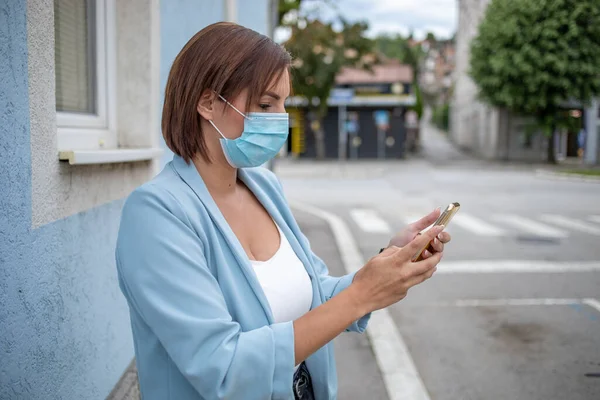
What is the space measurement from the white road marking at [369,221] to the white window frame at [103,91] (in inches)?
310

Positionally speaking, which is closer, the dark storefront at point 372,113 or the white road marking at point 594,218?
the white road marking at point 594,218

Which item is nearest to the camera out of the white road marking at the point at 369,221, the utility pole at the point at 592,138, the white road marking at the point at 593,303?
the white road marking at the point at 593,303

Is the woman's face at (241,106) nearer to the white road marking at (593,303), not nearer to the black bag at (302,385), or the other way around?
the black bag at (302,385)

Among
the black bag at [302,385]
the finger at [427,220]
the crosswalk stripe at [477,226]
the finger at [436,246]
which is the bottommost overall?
the crosswalk stripe at [477,226]

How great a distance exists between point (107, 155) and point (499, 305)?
455cm

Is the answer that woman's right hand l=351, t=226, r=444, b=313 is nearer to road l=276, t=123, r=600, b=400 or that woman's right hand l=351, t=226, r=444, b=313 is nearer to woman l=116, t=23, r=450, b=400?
woman l=116, t=23, r=450, b=400

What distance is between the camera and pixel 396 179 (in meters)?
24.2

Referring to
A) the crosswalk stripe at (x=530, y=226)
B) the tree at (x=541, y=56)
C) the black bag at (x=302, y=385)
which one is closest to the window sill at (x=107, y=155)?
the black bag at (x=302, y=385)

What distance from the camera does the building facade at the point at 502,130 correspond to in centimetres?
3372

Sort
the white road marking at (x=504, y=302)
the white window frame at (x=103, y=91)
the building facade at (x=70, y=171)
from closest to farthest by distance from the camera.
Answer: the building facade at (x=70, y=171) < the white window frame at (x=103, y=91) < the white road marking at (x=504, y=302)

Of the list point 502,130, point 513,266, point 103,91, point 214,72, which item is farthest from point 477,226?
point 502,130

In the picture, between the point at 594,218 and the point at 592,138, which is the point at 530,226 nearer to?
the point at 594,218

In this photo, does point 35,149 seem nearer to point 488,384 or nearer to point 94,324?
point 94,324

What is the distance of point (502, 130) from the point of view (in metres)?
38.1
